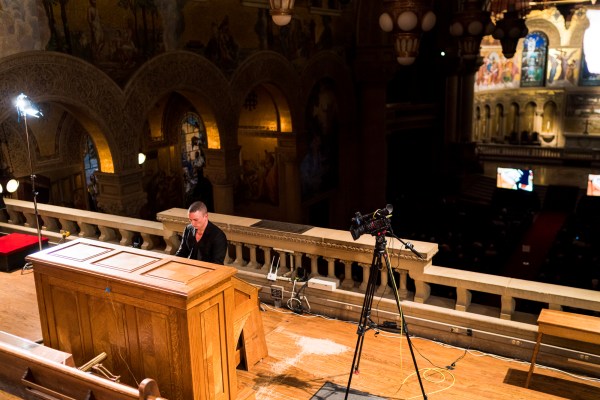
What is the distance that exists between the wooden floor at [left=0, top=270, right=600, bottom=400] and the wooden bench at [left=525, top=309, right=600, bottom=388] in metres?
0.31

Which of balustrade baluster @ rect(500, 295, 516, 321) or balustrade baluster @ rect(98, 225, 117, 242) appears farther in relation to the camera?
balustrade baluster @ rect(98, 225, 117, 242)

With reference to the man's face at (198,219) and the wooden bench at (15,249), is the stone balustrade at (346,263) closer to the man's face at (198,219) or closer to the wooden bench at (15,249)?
the wooden bench at (15,249)

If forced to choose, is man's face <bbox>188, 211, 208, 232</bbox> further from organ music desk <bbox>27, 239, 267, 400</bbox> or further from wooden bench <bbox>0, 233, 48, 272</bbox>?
wooden bench <bbox>0, 233, 48, 272</bbox>

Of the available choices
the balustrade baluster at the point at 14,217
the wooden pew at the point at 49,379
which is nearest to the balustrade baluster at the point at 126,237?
the balustrade baluster at the point at 14,217

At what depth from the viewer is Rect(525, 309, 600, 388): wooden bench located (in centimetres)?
466

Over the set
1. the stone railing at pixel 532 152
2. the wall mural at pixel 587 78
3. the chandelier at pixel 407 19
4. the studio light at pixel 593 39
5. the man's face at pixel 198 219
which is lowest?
the stone railing at pixel 532 152

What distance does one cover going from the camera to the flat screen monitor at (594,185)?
27766 mm

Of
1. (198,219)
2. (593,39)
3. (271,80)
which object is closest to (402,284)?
(198,219)

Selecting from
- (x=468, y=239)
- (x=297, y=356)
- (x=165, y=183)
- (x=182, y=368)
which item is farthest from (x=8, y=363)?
(x=468, y=239)

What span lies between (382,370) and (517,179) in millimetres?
25923

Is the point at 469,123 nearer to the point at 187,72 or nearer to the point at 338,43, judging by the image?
the point at 338,43

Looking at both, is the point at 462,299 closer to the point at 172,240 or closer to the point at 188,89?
the point at 172,240

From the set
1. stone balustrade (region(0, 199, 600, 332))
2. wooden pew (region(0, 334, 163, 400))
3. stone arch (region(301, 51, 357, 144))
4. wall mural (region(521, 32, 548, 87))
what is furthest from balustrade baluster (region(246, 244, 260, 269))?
wall mural (region(521, 32, 548, 87))

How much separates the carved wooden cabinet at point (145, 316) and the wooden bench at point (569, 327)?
2.71 m
